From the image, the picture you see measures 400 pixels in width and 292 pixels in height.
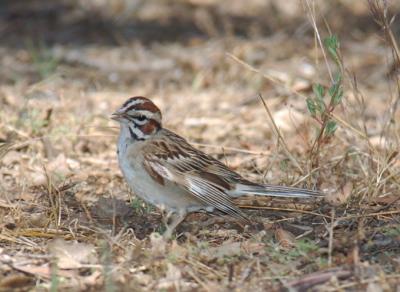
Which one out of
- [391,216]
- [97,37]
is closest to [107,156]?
[391,216]

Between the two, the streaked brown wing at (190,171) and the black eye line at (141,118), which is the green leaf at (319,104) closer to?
the streaked brown wing at (190,171)

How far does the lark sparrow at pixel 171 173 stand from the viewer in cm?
548

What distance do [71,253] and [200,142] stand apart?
→ 2893 millimetres

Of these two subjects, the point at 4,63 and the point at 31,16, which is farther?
the point at 31,16

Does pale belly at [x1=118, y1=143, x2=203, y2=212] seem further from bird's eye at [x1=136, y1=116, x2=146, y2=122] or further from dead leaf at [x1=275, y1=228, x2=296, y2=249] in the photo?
dead leaf at [x1=275, y1=228, x2=296, y2=249]

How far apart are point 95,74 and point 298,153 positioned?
328cm

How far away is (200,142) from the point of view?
7609 millimetres

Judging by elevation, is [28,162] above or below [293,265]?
above

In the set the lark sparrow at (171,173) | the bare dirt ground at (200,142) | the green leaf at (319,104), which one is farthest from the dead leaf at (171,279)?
the green leaf at (319,104)

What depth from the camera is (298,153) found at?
6957 mm

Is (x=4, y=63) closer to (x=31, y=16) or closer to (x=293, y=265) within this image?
(x=31, y=16)

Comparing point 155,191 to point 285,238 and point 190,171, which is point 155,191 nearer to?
point 190,171

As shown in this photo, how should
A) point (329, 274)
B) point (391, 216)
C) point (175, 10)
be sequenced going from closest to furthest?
point (329, 274)
point (391, 216)
point (175, 10)

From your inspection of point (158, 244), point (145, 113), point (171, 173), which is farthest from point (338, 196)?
point (158, 244)
